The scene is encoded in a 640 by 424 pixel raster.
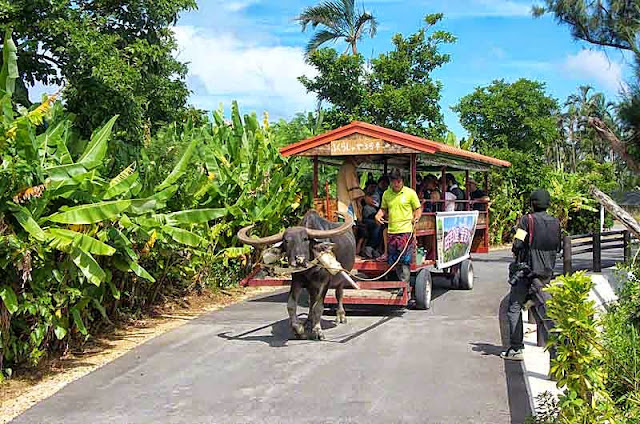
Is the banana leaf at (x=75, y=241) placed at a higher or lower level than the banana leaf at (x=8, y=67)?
lower

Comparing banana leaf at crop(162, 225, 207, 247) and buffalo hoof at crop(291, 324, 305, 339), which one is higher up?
banana leaf at crop(162, 225, 207, 247)

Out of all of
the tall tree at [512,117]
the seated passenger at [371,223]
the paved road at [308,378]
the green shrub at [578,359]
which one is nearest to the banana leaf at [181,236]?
the paved road at [308,378]

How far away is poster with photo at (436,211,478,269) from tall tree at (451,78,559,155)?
11464mm

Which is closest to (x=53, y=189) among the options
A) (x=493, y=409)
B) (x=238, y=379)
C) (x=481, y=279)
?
(x=238, y=379)

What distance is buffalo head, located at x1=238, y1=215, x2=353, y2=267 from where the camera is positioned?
8.17m

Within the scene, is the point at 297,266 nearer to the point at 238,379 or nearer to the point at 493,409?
the point at 238,379

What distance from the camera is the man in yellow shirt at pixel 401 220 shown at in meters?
10.2

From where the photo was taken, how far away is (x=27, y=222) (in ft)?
22.0

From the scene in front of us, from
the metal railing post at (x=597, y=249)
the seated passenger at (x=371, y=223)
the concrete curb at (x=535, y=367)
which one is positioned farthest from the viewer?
the metal railing post at (x=597, y=249)

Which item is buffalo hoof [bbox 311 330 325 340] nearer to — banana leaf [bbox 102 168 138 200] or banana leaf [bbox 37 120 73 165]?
banana leaf [bbox 102 168 138 200]

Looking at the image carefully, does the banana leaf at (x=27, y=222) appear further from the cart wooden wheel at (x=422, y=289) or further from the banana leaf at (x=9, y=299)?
the cart wooden wheel at (x=422, y=289)

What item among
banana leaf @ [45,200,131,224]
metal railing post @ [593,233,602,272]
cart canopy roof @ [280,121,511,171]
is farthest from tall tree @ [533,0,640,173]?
banana leaf @ [45,200,131,224]

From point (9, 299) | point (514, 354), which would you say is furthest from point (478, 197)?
point (9, 299)

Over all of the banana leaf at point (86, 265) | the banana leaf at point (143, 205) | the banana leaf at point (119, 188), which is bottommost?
the banana leaf at point (86, 265)
